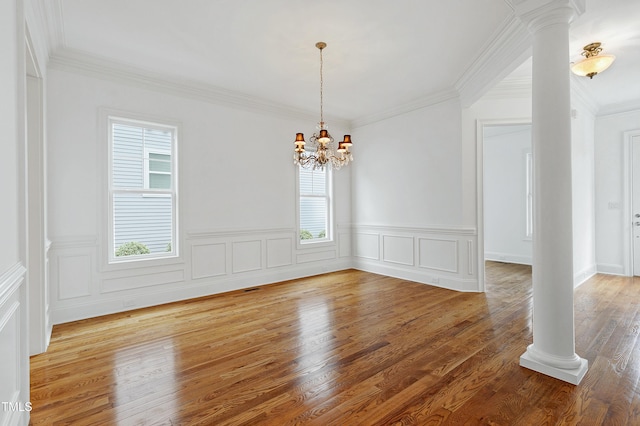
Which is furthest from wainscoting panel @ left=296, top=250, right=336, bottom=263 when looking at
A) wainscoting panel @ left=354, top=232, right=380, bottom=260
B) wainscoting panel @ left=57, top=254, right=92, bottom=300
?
wainscoting panel @ left=57, top=254, right=92, bottom=300

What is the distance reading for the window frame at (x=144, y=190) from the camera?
3.78 m

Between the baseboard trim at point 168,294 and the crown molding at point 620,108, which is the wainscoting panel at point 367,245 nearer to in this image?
the baseboard trim at point 168,294

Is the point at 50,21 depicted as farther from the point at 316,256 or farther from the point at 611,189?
the point at 611,189

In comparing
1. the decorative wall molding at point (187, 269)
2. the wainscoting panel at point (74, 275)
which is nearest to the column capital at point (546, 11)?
the decorative wall molding at point (187, 269)

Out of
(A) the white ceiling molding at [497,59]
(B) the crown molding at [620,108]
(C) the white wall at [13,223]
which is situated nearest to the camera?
(C) the white wall at [13,223]

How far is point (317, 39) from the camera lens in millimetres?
3256

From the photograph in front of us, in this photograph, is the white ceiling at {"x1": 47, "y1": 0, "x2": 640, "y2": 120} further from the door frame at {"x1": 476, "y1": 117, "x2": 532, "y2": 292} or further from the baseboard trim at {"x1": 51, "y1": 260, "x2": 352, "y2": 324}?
the baseboard trim at {"x1": 51, "y1": 260, "x2": 352, "y2": 324}

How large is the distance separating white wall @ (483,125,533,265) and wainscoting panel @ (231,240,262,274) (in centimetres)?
537

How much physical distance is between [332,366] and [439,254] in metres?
3.07

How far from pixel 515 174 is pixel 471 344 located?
18.1ft

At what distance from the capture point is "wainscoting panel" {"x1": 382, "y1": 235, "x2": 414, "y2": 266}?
5336mm

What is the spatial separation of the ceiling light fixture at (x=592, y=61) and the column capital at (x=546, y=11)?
144 cm

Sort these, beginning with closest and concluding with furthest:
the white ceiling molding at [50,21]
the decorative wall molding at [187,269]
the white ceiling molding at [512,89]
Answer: the white ceiling molding at [50,21]
the decorative wall molding at [187,269]
the white ceiling molding at [512,89]

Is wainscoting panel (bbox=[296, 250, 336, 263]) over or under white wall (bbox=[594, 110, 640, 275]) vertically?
under
